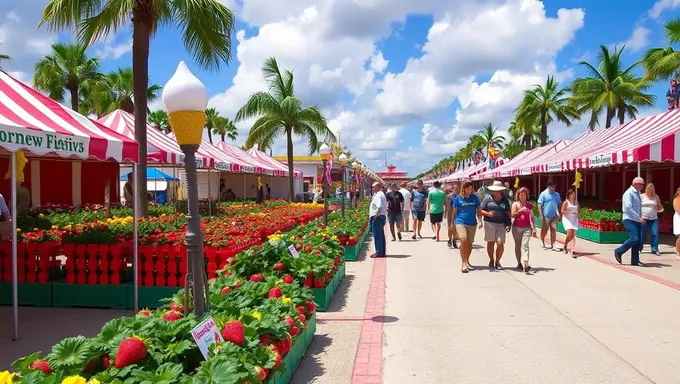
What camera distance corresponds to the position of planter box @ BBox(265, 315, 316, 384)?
400 cm

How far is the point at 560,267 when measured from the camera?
35.4ft

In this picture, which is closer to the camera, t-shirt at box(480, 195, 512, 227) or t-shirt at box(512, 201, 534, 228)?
t-shirt at box(480, 195, 512, 227)

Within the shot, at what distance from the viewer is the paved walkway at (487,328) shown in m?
4.86

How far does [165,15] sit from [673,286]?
450 inches

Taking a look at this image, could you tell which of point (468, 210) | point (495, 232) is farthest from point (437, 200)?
point (495, 232)

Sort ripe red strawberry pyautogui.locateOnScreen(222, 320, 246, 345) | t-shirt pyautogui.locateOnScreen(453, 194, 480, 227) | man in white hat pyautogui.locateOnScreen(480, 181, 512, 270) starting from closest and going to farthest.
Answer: ripe red strawberry pyautogui.locateOnScreen(222, 320, 246, 345)
man in white hat pyautogui.locateOnScreen(480, 181, 512, 270)
t-shirt pyautogui.locateOnScreen(453, 194, 480, 227)

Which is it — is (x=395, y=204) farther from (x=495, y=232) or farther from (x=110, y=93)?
Answer: (x=110, y=93)

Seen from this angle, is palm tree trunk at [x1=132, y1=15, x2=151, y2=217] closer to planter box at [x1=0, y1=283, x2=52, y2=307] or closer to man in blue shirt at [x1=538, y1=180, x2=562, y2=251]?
planter box at [x1=0, y1=283, x2=52, y2=307]

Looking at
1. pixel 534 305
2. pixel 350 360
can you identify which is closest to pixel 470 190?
pixel 534 305

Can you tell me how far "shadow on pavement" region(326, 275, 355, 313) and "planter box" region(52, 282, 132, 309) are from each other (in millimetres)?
2751

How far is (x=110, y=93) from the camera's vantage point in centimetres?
3303

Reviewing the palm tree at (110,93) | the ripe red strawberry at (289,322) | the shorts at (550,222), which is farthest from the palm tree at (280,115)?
the ripe red strawberry at (289,322)

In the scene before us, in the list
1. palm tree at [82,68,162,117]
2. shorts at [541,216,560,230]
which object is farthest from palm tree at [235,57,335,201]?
shorts at [541,216,560,230]

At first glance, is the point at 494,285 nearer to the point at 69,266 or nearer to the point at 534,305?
the point at 534,305
